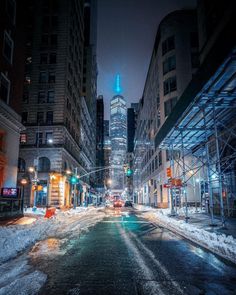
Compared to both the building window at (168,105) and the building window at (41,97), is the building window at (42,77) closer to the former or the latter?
the building window at (41,97)

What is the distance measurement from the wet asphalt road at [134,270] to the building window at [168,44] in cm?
4206

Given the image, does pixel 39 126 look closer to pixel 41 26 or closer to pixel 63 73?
pixel 63 73

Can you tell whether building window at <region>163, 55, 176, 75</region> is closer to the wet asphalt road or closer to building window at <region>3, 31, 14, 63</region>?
building window at <region>3, 31, 14, 63</region>

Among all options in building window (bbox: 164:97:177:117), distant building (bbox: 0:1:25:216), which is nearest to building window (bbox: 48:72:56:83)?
distant building (bbox: 0:1:25:216)

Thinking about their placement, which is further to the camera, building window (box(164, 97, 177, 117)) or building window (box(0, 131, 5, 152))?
building window (box(164, 97, 177, 117))

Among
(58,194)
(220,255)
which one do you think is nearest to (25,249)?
(220,255)

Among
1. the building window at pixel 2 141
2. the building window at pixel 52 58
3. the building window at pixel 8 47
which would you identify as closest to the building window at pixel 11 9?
the building window at pixel 8 47

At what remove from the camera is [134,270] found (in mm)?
6180

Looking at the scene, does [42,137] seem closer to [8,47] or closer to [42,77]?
[42,77]

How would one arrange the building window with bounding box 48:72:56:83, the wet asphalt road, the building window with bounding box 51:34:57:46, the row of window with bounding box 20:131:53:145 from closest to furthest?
the wet asphalt road
the row of window with bounding box 20:131:53:145
the building window with bounding box 48:72:56:83
the building window with bounding box 51:34:57:46

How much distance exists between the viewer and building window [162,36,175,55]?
1772 inches

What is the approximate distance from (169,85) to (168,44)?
25.4 ft

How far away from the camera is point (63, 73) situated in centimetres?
4675

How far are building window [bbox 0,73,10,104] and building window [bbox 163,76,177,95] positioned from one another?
26760mm
